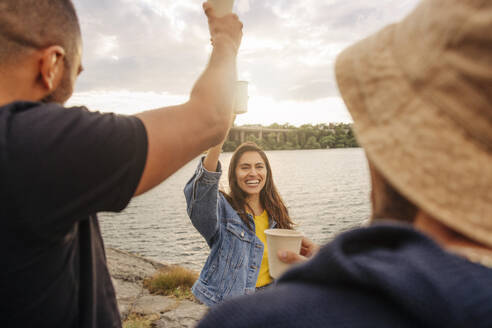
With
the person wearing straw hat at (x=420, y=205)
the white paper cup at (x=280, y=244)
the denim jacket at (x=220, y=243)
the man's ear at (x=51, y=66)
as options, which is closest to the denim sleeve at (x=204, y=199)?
the denim jacket at (x=220, y=243)

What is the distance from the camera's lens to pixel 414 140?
2.21ft

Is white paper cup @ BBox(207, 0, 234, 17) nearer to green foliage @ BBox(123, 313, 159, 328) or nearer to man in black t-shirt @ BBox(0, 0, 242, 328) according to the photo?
man in black t-shirt @ BBox(0, 0, 242, 328)

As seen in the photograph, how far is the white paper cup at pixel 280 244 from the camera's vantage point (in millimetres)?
2022

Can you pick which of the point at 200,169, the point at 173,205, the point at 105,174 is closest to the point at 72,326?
the point at 105,174

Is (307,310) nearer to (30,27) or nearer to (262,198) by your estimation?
(30,27)

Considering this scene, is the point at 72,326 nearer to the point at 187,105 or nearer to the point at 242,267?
the point at 187,105

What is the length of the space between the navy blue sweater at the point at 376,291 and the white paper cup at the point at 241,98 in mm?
2101

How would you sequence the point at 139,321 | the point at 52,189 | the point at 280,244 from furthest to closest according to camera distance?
the point at 139,321 < the point at 280,244 < the point at 52,189

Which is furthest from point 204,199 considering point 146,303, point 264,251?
point 146,303

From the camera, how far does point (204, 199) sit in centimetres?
323

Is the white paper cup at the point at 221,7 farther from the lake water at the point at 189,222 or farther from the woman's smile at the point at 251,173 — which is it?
the lake water at the point at 189,222

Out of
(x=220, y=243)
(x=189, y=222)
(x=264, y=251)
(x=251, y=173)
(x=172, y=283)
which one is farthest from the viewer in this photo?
(x=189, y=222)

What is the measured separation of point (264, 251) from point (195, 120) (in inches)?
104

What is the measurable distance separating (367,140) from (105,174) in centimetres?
74
